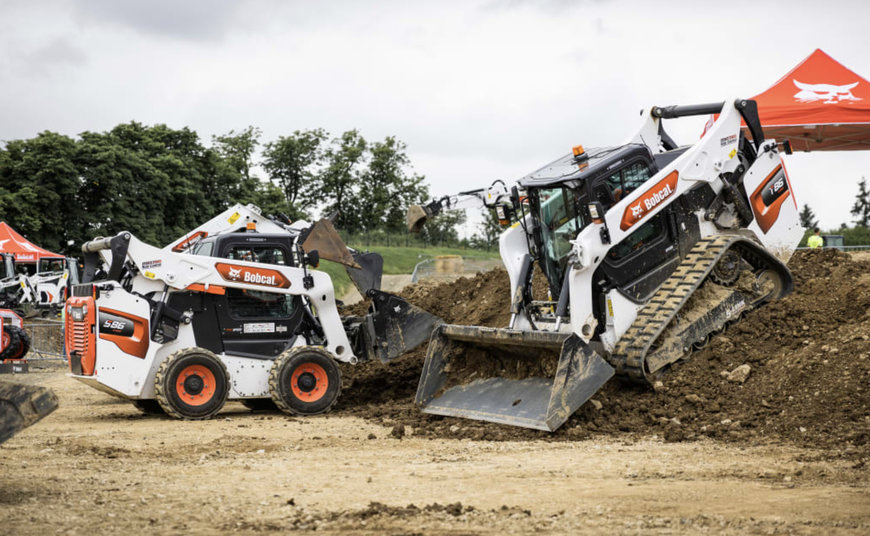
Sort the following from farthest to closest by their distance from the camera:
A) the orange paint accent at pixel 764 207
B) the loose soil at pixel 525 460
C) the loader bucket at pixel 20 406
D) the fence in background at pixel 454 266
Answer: the fence in background at pixel 454 266 < the orange paint accent at pixel 764 207 < the loader bucket at pixel 20 406 < the loose soil at pixel 525 460

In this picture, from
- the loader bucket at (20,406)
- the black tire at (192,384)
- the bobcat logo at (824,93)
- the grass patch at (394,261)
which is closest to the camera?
the loader bucket at (20,406)

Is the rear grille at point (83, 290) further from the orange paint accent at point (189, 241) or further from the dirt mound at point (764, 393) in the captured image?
the dirt mound at point (764, 393)

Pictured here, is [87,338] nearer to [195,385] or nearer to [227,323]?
[195,385]

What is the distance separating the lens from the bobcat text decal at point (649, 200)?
1095cm

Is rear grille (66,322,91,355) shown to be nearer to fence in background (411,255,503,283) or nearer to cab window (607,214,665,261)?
cab window (607,214,665,261)

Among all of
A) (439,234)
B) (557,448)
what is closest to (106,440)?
(557,448)

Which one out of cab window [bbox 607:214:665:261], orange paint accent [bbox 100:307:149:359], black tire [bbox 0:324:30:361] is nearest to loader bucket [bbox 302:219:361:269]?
orange paint accent [bbox 100:307:149:359]

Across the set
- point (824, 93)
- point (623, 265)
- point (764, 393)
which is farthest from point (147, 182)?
point (764, 393)

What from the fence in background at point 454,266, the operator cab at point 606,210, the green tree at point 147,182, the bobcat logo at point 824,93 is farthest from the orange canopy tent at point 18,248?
the operator cab at point 606,210

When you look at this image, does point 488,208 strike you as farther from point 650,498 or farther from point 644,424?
point 650,498

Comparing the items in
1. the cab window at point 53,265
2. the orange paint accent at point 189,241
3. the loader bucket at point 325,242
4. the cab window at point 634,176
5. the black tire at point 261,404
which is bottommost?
the black tire at point 261,404

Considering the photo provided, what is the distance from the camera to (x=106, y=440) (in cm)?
1013

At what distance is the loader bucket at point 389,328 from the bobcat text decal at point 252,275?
1.26 meters

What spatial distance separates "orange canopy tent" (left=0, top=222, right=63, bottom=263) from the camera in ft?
113
